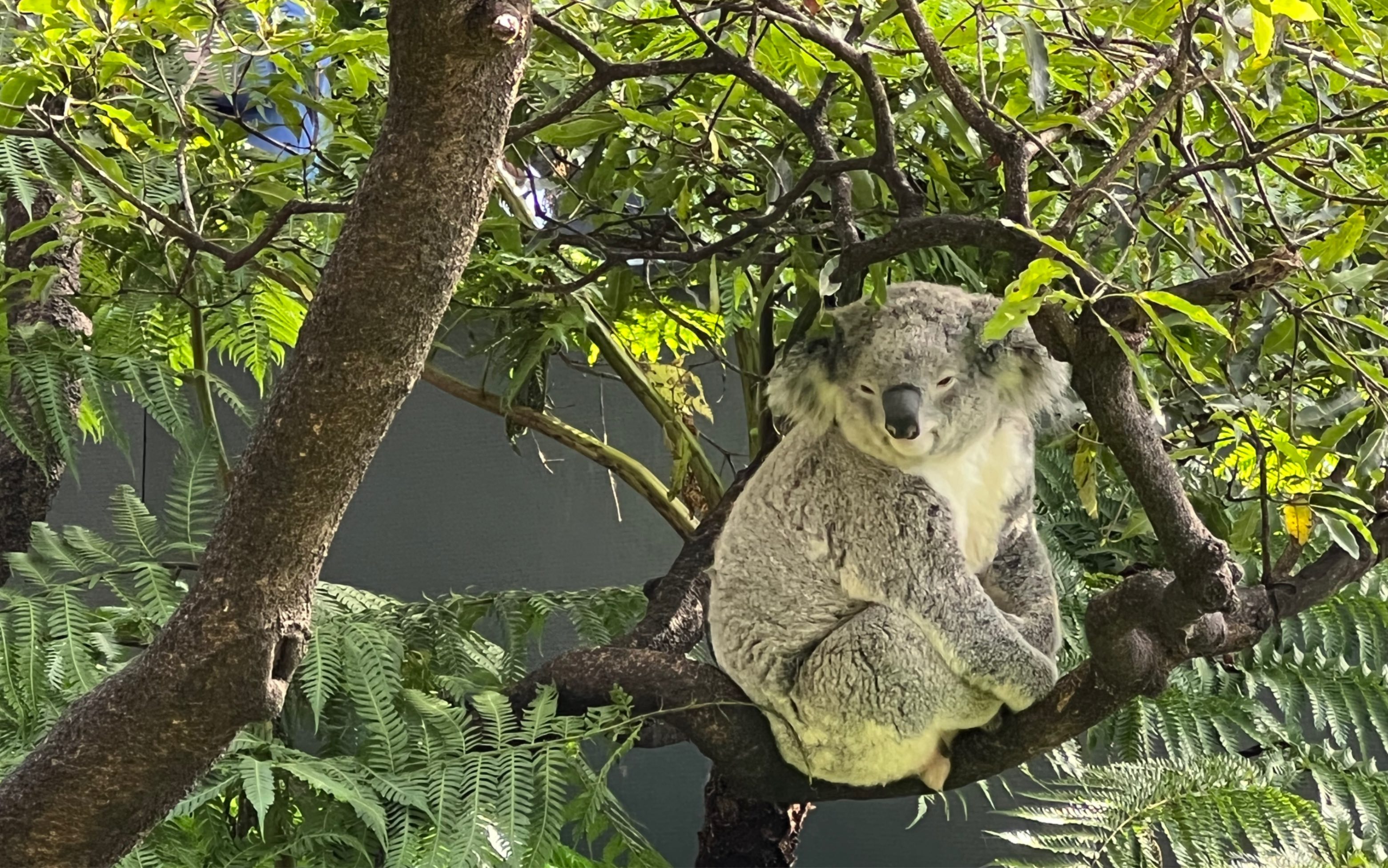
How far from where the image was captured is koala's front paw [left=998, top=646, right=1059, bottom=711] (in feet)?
A: 6.41

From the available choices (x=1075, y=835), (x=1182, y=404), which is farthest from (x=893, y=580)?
(x=1075, y=835)

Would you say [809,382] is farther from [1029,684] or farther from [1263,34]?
[1263,34]

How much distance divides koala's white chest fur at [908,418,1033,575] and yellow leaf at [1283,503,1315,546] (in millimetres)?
638

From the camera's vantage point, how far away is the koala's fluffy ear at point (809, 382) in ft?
6.53

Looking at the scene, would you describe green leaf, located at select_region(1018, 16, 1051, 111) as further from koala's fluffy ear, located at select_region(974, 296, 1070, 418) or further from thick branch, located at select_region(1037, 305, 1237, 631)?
koala's fluffy ear, located at select_region(974, 296, 1070, 418)

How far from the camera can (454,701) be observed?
227 centimetres

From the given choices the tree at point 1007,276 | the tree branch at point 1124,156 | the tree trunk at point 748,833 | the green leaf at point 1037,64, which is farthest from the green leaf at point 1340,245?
the tree trunk at point 748,833

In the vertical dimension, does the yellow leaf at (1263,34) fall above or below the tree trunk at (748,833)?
above

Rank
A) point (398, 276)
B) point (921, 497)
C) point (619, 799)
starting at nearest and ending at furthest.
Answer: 1. point (398, 276)
2. point (921, 497)
3. point (619, 799)

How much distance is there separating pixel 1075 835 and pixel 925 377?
101 cm

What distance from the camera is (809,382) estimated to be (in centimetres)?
205

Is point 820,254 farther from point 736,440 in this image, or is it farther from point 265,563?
point 736,440

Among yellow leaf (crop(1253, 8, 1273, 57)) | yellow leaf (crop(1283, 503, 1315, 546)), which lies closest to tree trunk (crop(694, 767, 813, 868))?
yellow leaf (crop(1283, 503, 1315, 546))

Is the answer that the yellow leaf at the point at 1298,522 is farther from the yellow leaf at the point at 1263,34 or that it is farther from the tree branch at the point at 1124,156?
the yellow leaf at the point at 1263,34
